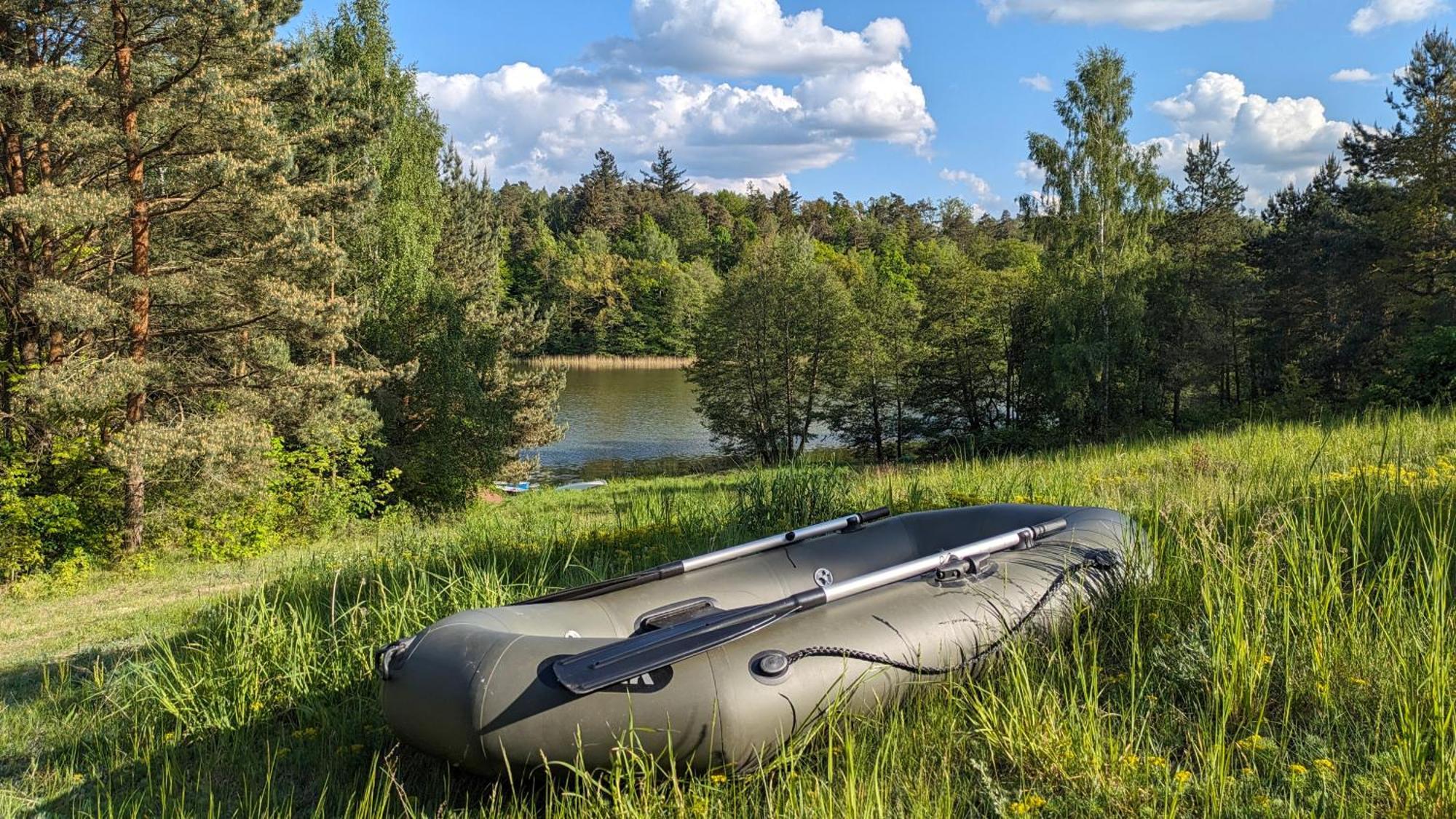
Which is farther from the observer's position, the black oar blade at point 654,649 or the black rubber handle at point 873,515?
the black rubber handle at point 873,515

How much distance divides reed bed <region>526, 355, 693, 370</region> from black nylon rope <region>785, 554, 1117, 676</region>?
167 ft

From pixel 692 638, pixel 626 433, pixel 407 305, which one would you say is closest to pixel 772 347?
pixel 626 433

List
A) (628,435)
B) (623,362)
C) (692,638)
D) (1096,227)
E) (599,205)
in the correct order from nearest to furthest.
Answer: (692,638), (1096,227), (628,435), (623,362), (599,205)

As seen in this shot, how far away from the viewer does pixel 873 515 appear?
4559 mm

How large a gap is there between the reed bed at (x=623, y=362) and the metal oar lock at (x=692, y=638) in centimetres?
5092

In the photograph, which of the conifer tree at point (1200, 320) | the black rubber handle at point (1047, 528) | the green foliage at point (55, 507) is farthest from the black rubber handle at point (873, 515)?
the conifer tree at point (1200, 320)

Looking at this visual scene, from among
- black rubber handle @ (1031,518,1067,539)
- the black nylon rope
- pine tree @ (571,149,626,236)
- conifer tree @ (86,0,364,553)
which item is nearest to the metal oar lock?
the black nylon rope

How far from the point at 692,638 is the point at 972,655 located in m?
1.01

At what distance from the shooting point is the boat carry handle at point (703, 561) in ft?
11.9

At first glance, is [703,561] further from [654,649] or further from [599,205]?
[599,205]

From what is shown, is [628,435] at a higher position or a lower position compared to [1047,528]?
lower

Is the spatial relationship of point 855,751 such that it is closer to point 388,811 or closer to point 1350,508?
point 388,811

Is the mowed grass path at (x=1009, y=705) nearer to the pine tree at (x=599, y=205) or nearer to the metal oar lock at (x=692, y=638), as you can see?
the metal oar lock at (x=692, y=638)

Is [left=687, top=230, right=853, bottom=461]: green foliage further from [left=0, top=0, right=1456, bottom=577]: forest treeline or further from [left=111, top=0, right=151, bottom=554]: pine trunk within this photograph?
[left=111, top=0, right=151, bottom=554]: pine trunk
